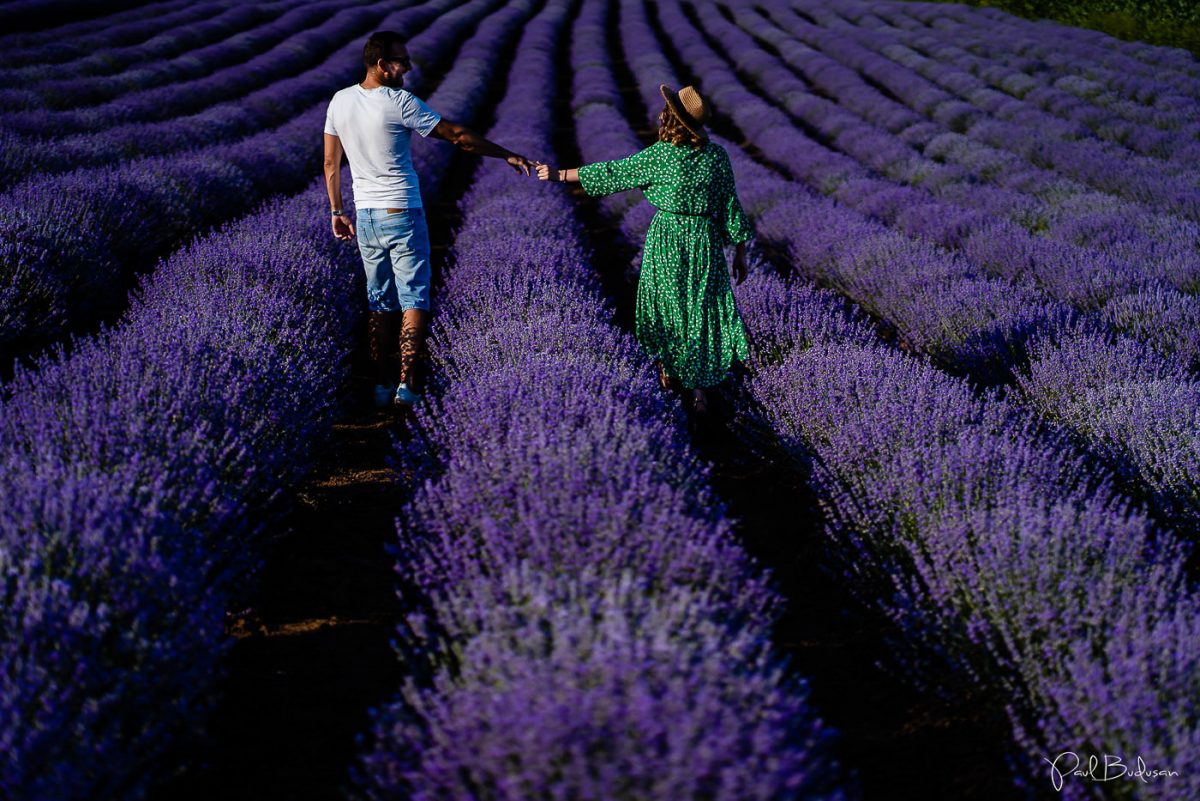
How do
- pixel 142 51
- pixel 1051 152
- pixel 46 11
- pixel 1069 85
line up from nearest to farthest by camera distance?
pixel 1051 152
pixel 1069 85
pixel 142 51
pixel 46 11

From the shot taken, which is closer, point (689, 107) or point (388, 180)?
point (689, 107)

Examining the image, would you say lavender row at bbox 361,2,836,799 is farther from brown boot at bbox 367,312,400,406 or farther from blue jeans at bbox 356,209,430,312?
brown boot at bbox 367,312,400,406

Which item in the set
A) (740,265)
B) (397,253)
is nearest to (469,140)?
(397,253)

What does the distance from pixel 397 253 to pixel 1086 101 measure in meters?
11.0

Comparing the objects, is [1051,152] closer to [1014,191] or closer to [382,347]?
[1014,191]

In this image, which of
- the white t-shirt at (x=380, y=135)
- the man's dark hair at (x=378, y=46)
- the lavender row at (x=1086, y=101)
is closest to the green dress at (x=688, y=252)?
the white t-shirt at (x=380, y=135)

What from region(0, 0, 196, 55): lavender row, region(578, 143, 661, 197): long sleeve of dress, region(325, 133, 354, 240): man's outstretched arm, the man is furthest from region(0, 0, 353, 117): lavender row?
region(578, 143, 661, 197): long sleeve of dress

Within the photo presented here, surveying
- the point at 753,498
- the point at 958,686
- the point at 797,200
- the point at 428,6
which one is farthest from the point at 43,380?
the point at 428,6

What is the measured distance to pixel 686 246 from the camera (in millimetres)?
3691

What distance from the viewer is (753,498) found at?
11.2 feet

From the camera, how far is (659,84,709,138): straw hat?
3420mm

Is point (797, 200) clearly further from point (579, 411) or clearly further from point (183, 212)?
point (579, 411)

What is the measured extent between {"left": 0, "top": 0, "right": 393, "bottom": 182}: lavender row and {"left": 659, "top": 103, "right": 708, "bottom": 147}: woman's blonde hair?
4.26 m

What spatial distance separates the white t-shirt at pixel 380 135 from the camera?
11.8ft
